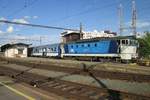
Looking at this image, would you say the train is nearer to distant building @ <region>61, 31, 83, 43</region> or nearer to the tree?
the tree

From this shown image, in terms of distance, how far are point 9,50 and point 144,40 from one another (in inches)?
1508

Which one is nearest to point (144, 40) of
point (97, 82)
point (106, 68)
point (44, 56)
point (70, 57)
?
point (70, 57)

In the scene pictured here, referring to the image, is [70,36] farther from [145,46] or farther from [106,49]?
[106,49]

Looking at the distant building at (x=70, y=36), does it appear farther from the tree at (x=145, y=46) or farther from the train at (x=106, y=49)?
the train at (x=106, y=49)

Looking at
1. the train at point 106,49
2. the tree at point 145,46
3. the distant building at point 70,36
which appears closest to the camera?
the train at point 106,49

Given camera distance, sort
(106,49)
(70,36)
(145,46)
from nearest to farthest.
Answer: (106,49)
(145,46)
(70,36)

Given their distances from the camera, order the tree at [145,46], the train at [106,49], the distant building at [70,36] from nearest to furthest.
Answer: the train at [106,49]
the tree at [145,46]
the distant building at [70,36]

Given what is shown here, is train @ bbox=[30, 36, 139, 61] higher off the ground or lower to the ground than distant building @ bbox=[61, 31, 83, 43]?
lower

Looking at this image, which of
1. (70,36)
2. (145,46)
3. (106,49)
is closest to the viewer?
(106,49)

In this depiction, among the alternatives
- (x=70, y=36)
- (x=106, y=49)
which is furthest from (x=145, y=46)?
(x=70, y=36)

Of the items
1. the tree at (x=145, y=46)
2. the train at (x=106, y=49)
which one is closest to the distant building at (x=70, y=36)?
the tree at (x=145, y=46)

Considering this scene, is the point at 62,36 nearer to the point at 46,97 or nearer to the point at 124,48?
the point at 124,48

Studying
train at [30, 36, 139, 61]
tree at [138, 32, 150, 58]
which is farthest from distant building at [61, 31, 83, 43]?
train at [30, 36, 139, 61]

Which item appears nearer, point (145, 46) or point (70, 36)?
point (145, 46)
